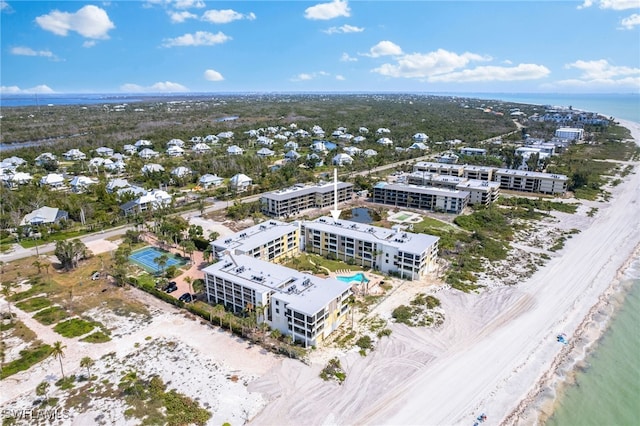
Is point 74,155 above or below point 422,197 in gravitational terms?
above

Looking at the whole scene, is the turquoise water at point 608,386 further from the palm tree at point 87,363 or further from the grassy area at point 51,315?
the grassy area at point 51,315

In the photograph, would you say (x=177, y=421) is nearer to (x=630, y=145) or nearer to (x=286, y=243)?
(x=286, y=243)

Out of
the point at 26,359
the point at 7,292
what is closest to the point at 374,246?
the point at 26,359

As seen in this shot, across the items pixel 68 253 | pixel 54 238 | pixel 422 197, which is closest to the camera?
pixel 68 253

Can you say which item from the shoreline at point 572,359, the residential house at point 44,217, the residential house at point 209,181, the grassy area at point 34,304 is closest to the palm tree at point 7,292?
the grassy area at point 34,304

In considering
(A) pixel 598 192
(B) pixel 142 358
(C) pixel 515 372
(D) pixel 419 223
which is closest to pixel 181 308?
(B) pixel 142 358

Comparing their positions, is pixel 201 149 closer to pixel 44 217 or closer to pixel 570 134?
pixel 44 217
